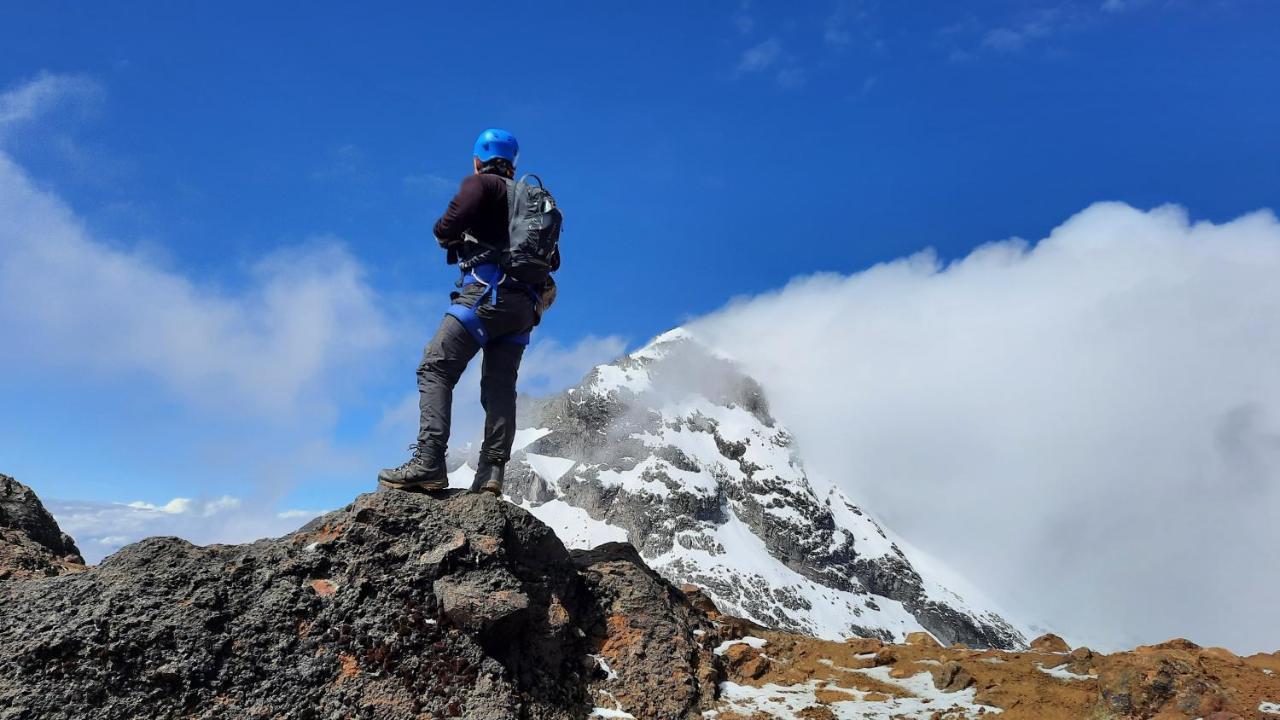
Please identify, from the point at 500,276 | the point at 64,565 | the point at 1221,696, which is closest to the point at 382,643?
the point at 500,276

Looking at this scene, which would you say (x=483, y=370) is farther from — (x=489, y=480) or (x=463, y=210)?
(x=463, y=210)

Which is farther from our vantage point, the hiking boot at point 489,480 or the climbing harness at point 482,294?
the hiking boot at point 489,480

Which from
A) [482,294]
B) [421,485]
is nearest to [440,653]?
[421,485]

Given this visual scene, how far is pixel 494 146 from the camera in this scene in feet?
29.4

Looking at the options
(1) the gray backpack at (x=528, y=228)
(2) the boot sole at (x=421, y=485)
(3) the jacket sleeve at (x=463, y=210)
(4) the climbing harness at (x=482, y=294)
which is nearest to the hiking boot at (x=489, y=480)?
(2) the boot sole at (x=421, y=485)

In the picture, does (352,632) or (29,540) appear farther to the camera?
(29,540)

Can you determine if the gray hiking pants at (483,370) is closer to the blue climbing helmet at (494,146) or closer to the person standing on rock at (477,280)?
the person standing on rock at (477,280)

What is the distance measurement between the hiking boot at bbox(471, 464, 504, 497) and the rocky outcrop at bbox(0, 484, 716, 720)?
23.6 inches

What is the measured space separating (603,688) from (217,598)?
3.55 meters

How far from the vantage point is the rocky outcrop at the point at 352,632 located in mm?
6125

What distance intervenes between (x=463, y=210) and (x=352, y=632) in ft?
13.9

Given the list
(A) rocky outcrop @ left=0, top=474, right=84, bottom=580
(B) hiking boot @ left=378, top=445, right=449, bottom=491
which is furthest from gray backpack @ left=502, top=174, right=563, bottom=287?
(A) rocky outcrop @ left=0, top=474, right=84, bottom=580

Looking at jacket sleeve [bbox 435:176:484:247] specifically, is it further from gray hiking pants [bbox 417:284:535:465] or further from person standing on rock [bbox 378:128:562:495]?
gray hiking pants [bbox 417:284:535:465]

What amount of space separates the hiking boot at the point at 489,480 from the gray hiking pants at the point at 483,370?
0.09m
